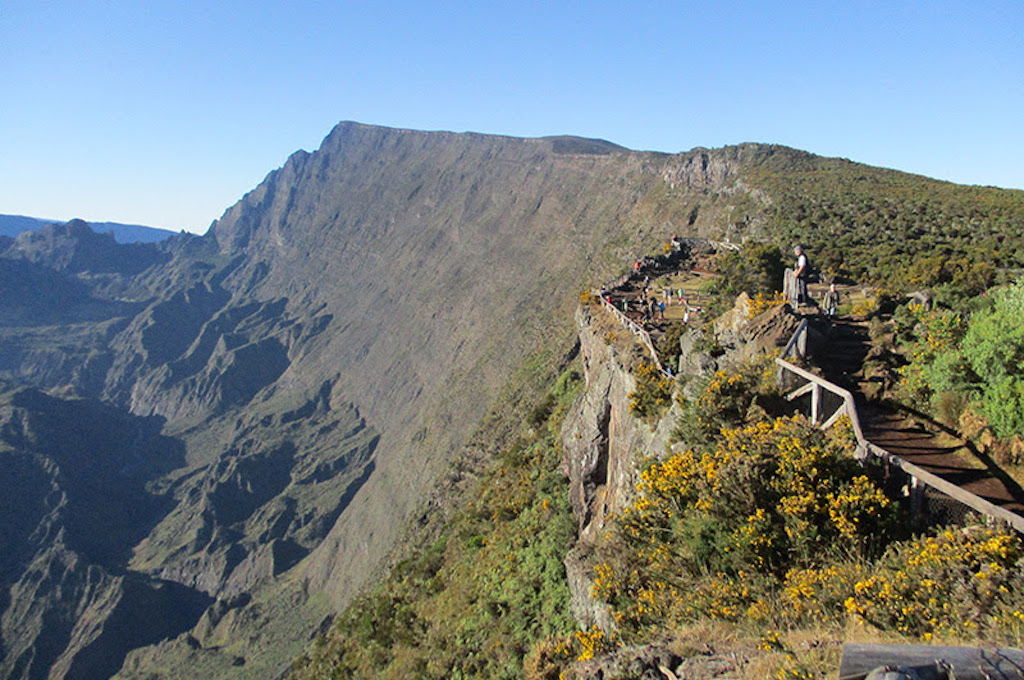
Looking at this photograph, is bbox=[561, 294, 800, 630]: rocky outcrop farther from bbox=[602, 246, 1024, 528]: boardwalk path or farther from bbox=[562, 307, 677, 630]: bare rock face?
bbox=[602, 246, 1024, 528]: boardwalk path

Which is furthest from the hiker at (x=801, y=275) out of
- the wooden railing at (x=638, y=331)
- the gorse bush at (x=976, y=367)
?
the wooden railing at (x=638, y=331)

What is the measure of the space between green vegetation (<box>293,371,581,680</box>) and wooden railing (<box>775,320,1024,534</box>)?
5.41m

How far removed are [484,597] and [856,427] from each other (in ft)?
37.1

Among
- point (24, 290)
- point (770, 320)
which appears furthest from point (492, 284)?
point (24, 290)

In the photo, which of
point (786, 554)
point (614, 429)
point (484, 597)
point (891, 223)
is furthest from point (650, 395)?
point (891, 223)

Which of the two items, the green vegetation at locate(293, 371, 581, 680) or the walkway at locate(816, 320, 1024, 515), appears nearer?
the walkway at locate(816, 320, 1024, 515)

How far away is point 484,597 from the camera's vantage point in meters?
14.9

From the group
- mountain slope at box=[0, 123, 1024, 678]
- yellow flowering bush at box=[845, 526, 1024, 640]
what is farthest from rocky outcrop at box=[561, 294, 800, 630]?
mountain slope at box=[0, 123, 1024, 678]

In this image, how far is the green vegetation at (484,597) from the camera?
12.4 metres

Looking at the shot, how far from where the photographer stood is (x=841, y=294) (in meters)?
18.1

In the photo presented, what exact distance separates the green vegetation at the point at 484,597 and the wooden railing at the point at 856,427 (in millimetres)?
5413

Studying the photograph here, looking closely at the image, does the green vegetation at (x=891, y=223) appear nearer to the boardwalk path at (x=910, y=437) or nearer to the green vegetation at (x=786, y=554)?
the boardwalk path at (x=910, y=437)

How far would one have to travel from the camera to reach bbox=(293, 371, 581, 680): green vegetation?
1238 centimetres

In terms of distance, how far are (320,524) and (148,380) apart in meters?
84.3
